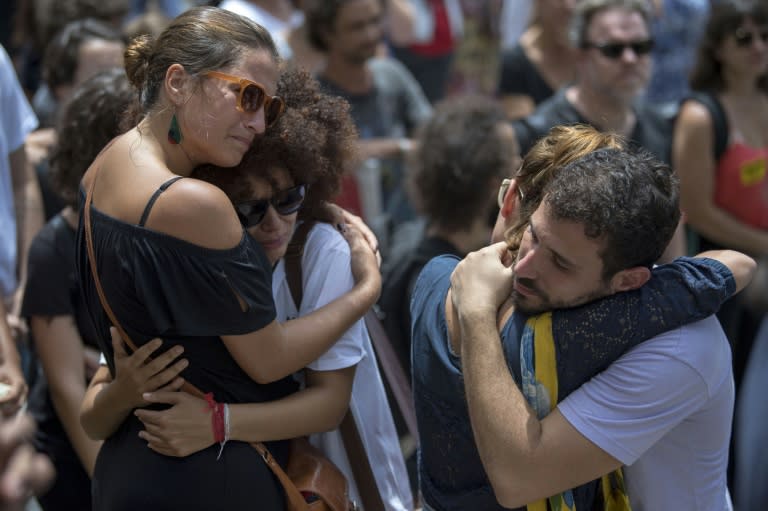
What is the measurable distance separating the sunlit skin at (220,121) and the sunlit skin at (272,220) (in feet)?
0.38

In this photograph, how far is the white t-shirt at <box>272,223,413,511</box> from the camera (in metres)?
2.40

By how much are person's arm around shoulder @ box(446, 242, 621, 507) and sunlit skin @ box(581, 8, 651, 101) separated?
283 cm

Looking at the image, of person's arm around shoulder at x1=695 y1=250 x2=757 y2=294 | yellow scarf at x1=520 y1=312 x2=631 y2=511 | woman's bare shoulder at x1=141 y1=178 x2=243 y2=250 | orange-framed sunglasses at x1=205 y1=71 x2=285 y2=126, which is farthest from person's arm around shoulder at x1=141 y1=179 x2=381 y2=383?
person's arm around shoulder at x1=695 y1=250 x2=757 y2=294

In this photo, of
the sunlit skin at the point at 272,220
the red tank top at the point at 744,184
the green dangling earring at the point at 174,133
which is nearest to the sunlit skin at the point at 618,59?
the red tank top at the point at 744,184

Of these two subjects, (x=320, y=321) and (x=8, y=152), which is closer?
(x=320, y=321)

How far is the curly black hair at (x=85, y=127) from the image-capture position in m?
2.91

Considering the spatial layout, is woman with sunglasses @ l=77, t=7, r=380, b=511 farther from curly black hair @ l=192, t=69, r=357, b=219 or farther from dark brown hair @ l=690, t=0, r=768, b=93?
dark brown hair @ l=690, t=0, r=768, b=93

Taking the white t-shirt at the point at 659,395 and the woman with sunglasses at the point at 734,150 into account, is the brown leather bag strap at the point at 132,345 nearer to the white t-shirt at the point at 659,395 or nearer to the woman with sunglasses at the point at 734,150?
the white t-shirt at the point at 659,395

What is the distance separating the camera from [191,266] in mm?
2027

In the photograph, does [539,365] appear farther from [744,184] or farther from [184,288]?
[744,184]

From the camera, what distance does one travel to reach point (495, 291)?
2115 mm

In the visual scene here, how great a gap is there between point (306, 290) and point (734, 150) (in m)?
2.74

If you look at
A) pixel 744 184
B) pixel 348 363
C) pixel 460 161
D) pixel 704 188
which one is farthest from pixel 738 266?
pixel 744 184

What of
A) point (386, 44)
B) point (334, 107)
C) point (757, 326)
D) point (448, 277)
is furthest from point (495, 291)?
point (386, 44)
